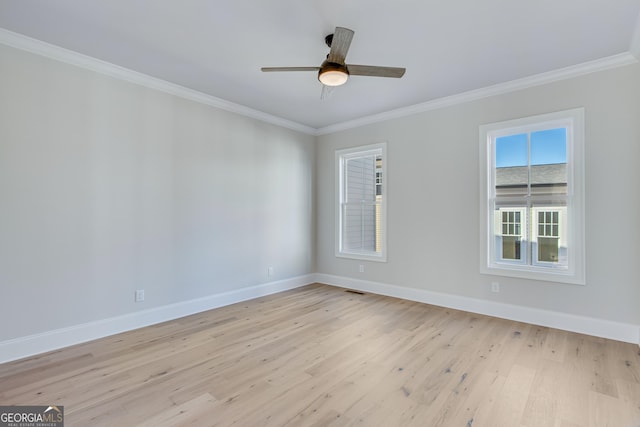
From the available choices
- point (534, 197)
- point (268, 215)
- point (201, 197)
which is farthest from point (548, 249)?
point (201, 197)

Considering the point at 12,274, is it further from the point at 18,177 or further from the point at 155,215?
the point at 155,215

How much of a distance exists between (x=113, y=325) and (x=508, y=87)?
527 centimetres

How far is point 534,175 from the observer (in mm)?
3623

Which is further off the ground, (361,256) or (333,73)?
(333,73)

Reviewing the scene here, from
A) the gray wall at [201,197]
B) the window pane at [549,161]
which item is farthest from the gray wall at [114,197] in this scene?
the window pane at [549,161]

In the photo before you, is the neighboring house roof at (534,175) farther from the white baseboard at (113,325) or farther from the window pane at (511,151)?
the white baseboard at (113,325)

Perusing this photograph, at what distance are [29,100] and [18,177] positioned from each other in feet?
2.35

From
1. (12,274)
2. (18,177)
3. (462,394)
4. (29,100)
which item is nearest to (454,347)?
(462,394)

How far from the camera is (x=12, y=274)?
8.74 feet

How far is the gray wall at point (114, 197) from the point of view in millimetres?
2721

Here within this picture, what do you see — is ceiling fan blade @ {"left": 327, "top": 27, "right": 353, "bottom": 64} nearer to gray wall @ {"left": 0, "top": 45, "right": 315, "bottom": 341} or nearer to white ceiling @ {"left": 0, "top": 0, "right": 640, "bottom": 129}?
white ceiling @ {"left": 0, "top": 0, "right": 640, "bottom": 129}

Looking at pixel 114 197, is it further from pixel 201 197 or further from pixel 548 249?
pixel 548 249

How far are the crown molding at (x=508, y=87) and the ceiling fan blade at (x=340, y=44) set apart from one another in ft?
7.57

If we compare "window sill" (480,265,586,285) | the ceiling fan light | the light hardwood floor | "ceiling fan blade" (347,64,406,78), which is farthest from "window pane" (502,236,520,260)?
the ceiling fan light
